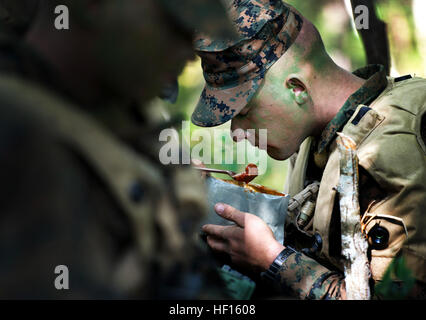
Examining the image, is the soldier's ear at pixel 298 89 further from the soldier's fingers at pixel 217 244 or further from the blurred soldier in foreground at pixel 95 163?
the blurred soldier in foreground at pixel 95 163

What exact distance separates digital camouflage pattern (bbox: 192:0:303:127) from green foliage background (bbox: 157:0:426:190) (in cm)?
68

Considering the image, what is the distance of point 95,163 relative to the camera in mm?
1121

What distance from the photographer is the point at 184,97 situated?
6688 millimetres

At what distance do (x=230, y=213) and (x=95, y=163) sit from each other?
1706mm

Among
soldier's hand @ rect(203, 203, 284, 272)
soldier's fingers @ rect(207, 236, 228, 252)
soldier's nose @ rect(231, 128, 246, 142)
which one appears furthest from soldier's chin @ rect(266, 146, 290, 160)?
soldier's fingers @ rect(207, 236, 228, 252)

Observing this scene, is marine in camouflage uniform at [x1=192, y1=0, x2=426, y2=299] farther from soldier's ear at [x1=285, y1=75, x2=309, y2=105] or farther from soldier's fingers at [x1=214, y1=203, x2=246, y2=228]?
soldier's fingers at [x1=214, y1=203, x2=246, y2=228]

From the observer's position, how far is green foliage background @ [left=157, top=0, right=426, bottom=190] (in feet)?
16.9

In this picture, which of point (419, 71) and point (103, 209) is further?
point (419, 71)

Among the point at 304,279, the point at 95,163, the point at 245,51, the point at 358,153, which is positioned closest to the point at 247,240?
the point at 304,279

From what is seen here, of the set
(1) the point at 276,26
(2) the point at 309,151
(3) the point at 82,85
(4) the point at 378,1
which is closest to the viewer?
(3) the point at 82,85

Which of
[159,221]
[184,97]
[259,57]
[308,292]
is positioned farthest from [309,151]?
[184,97]

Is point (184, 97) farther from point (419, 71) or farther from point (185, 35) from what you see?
point (185, 35)

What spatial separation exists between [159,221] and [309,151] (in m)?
2.55

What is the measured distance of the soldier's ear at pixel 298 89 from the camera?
10.1 ft
